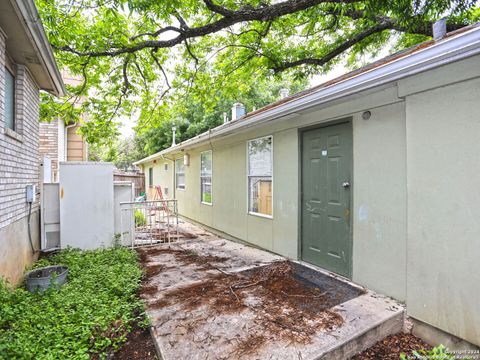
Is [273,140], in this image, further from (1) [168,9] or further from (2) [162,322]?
(2) [162,322]

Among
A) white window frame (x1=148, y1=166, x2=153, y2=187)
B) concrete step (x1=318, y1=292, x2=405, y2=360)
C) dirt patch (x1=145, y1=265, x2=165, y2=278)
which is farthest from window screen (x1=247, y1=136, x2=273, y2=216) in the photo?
white window frame (x1=148, y1=166, x2=153, y2=187)

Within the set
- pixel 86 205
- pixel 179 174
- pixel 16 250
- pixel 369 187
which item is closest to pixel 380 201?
pixel 369 187

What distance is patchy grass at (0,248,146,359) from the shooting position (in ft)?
6.63

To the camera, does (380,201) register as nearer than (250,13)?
Yes

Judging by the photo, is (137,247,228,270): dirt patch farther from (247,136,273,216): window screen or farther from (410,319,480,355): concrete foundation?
(410,319,480,355): concrete foundation

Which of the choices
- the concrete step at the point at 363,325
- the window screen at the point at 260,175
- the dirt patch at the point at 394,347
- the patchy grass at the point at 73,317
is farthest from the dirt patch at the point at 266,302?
the window screen at the point at 260,175

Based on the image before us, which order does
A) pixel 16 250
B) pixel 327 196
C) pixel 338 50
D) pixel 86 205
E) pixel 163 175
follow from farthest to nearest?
pixel 163 175
pixel 338 50
pixel 86 205
pixel 327 196
pixel 16 250

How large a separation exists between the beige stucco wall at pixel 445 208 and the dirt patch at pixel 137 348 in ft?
8.12

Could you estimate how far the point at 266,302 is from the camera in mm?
2883

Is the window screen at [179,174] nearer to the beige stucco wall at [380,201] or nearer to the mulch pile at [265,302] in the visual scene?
the mulch pile at [265,302]

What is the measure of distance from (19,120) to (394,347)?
5.17 m

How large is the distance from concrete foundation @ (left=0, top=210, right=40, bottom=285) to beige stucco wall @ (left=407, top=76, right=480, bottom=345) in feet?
14.1

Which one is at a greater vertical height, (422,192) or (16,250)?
(422,192)

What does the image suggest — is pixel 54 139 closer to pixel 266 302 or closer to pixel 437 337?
pixel 266 302
